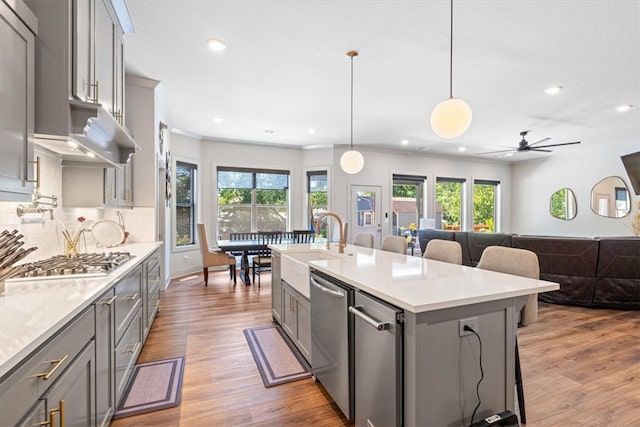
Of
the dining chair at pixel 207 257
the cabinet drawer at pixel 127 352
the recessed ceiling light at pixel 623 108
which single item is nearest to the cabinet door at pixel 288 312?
the cabinet drawer at pixel 127 352

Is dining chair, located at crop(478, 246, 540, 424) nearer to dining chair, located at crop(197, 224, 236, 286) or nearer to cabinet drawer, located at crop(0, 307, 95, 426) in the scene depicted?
cabinet drawer, located at crop(0, 307, 95, 426)

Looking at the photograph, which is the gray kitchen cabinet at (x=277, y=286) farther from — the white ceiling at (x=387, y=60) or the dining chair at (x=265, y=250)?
the white ceiling at (x=387, y=60)

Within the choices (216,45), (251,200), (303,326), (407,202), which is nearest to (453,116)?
(303,326)

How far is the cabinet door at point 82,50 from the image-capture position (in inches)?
62.9

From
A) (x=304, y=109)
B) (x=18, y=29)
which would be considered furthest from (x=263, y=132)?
(x=18, y=29)

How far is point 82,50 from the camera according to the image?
1.71 m

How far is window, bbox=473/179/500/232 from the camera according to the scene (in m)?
8.32

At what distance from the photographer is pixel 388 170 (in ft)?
23.7

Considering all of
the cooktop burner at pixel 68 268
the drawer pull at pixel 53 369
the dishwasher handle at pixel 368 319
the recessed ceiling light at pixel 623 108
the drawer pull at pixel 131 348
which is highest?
the recessed ceiling light at pixel 623 108

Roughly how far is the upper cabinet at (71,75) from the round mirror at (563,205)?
924 centimetres

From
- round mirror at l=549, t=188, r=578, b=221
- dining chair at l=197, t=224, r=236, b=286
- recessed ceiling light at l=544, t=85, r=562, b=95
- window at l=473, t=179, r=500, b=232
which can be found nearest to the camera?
recessed ceiling light at l=544, t=85, r=562, b=95

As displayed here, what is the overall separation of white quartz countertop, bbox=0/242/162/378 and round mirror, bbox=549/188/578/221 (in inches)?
362

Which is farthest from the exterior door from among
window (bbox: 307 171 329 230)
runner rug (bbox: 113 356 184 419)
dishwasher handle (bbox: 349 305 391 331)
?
dishwasher handle (bbox: 349 305 391 331)

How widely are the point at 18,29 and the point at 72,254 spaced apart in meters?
1.60
